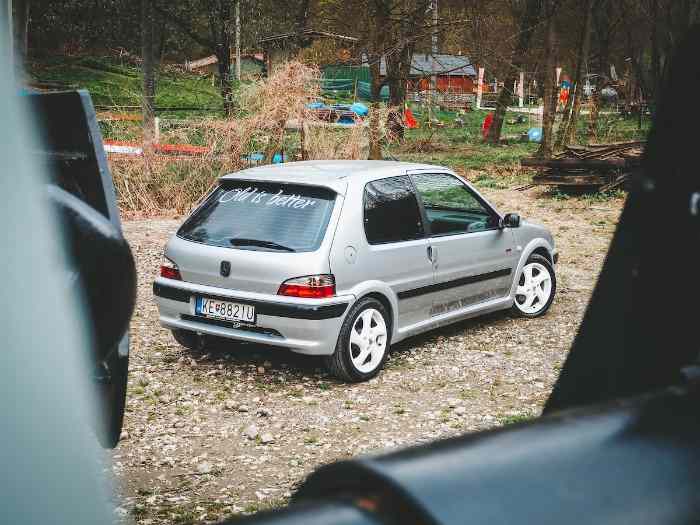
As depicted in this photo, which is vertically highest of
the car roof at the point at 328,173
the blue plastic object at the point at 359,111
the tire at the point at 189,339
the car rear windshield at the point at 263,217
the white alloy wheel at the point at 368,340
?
the blue plastic object at the point at 359,111

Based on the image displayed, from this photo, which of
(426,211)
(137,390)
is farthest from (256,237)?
(426,211)

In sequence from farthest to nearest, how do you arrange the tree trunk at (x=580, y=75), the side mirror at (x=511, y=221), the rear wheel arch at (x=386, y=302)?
the tree trunk at (x=580, y=75), the side mirror at (x=511, y=221), the rear wheel arch at (x=386, y=302)

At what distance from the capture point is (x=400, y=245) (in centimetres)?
721

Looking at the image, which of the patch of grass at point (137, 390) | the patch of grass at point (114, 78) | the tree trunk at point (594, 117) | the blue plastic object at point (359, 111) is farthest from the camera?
the patch of grass at point (114, 78)

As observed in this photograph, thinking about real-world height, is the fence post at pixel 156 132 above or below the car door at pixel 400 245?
above

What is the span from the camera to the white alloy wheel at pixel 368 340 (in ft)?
22.4

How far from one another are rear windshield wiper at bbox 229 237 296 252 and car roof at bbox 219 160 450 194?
606 millimetres

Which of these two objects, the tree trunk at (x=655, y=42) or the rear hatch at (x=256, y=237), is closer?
the rear hatch at (x=256, y=237)

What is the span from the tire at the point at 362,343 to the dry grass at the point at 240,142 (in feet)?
25.6

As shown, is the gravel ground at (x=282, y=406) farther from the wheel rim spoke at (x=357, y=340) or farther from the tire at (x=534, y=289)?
the wheel rim spoke at (x=357, y=340)

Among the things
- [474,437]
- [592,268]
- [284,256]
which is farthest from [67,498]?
[592,268]

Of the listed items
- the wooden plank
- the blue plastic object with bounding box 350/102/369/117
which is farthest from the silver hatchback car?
the wooden plank

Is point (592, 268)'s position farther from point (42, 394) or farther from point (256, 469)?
point (42, 394)

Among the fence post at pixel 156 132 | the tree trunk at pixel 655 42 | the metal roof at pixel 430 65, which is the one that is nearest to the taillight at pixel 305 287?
the fence post at pixel 156 132
